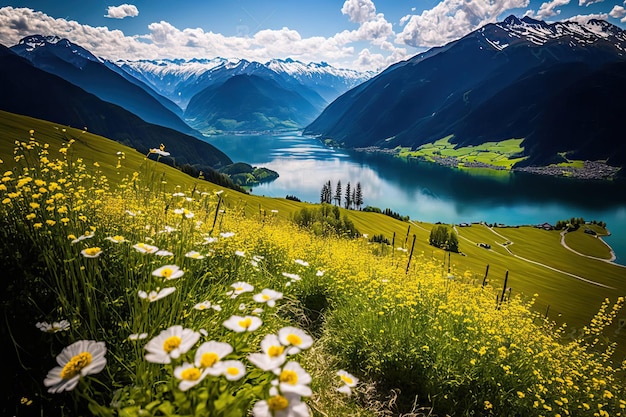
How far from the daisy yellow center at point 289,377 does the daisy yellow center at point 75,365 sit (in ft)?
3.48

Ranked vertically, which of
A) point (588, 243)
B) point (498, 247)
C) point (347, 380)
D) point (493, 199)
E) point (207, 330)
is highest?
point (347, 380)

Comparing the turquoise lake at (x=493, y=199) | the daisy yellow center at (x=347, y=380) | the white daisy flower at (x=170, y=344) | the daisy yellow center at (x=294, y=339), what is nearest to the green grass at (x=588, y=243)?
the turquoise lake at (x=493, y=199)

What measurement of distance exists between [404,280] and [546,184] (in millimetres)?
235158

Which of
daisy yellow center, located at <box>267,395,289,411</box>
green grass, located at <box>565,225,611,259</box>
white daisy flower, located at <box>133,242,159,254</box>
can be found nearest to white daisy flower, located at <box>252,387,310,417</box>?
daisy yellow center, located at <box>267,395,289,411</box>

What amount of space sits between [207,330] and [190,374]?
201 centimetres

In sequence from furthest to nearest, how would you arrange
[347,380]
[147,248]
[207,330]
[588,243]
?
[588,243], [207,330], [147,248], [347,380]

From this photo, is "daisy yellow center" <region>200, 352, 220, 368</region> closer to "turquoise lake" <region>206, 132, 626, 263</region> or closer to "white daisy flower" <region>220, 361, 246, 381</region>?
"white daisy flower" <region>220, 361, 246, 381</region>

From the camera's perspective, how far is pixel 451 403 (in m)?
5.21

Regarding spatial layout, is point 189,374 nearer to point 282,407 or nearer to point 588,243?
point 282,407

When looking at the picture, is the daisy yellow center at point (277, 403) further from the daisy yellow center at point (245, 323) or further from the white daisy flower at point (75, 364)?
the white daisy flower at point (75, 364)

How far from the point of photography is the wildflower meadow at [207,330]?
206 centimetres

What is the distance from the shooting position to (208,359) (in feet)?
5.87

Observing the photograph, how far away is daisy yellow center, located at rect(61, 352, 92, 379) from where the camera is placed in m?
1.67

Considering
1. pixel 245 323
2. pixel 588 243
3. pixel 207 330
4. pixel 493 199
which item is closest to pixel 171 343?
pixel 245 323
